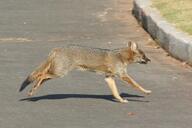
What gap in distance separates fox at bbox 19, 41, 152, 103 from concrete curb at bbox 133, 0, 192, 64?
1.81 m

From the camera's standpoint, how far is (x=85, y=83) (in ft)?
34.0

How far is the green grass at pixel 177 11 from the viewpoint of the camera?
13144 millimetres

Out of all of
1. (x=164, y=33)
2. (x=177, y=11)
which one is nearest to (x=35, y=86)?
(x=164, y=33)

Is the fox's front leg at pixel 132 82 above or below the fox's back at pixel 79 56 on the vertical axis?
below

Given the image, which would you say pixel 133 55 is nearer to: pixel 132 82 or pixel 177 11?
pixel 132 82

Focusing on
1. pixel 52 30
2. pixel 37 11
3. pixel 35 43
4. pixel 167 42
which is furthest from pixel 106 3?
pixel 167 42

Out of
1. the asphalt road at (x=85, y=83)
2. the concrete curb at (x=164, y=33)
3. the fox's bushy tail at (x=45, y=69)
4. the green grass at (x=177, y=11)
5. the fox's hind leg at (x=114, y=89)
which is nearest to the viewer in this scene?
the asphalt road at (x=85, y=83)

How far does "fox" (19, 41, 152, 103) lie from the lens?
9.35m

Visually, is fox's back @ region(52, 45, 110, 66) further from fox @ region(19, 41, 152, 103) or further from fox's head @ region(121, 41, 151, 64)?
fox's head @ region(121, 41, 151, 64)

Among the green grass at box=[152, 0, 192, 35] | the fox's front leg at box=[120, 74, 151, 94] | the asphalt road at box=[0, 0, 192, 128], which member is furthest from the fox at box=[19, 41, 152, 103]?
the green grass at box=[152, 0, 192, 35]

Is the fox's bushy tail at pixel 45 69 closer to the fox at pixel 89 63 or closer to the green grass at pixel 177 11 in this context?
the fox at pixel 89 63

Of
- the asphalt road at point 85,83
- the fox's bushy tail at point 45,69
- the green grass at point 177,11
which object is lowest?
the asphalt road at point 85,83

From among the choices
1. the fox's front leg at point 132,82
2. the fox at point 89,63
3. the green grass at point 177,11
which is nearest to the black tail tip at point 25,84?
the fox at point 89,63

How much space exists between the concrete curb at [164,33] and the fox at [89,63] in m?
1.81
